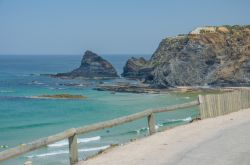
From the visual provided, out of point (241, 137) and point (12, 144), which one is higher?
point (241, 137)

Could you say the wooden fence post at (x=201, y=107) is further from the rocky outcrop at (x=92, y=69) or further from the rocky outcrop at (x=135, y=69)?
the rocky outcrop at (x=92, y=69)

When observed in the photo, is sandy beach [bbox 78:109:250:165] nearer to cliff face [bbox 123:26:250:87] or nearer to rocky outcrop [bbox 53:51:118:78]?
cliff face [bbox 123:26:250:87]

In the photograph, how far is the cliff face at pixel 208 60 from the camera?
87812 mm

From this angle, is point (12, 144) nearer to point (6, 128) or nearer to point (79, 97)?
point (6, 128)

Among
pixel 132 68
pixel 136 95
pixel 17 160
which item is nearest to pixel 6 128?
pixel 17 160

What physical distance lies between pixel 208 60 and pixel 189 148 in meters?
81.1

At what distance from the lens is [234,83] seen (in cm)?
8588

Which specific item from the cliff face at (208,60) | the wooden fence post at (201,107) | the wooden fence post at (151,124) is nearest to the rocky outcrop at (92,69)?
the cliff face at (208,60)

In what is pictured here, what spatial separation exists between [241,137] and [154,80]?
263 ft

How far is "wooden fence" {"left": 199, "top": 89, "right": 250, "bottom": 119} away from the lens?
1919 cm

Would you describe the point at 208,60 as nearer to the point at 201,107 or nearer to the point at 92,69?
the point at 92,69

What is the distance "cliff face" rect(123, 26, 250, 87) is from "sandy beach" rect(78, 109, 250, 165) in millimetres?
71107

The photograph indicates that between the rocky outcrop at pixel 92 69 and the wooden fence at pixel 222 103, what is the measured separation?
10048 cm

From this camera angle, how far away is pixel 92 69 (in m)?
131
